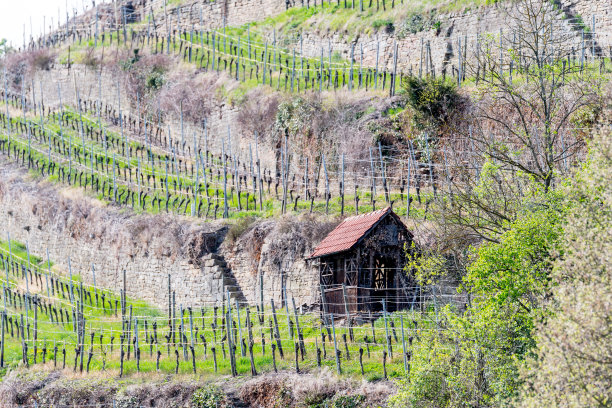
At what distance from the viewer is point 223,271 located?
35.0m

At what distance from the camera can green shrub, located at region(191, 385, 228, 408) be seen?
26.9 meters

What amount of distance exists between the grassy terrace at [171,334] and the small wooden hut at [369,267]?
84 cm

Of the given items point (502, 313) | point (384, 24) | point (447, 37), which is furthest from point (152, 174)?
point (502, 313)

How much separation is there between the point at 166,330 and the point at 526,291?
15777 mm

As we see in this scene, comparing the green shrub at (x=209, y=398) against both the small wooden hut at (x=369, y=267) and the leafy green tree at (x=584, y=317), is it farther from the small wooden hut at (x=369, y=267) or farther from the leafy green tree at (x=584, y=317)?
the leafy green tree at (x=584, y=317)

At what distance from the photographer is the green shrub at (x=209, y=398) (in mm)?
26891

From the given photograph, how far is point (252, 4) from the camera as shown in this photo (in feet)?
177

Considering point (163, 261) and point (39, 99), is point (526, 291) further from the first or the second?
point (39, 99)

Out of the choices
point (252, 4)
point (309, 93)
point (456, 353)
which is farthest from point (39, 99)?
point (456, 353)

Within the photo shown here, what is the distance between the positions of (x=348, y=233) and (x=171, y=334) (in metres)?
6.57

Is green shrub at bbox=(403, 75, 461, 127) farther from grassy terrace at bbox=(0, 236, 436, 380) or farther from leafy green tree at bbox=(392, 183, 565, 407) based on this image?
leafy green tree at bbox=(392, 183, 565, 407)

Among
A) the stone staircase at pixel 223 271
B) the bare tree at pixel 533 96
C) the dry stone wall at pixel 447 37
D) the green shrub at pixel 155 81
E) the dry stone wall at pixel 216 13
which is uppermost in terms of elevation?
the dry stone wall at pixel 216 13

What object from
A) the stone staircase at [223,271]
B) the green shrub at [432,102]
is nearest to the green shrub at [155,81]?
the stone staircase at [223,271]

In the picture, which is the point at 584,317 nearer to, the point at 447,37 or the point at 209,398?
the point at 209,398
